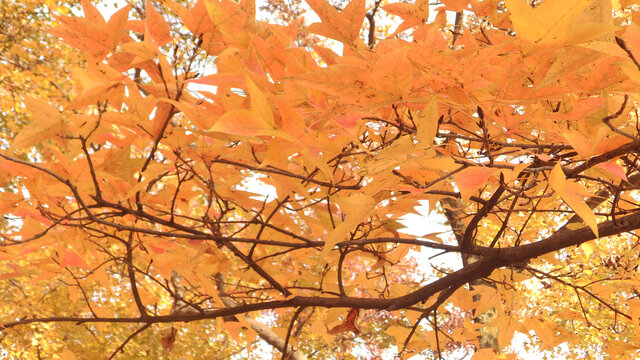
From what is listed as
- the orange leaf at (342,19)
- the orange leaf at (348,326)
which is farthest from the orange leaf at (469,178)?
the orange leaf at (348,326)

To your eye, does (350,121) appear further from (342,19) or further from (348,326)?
(348,326)

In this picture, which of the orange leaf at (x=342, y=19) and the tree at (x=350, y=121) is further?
the orange leaf at (x=342, y=19)

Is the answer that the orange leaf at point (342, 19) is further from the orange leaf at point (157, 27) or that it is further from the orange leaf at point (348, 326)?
the orange leaf at point (348, 326)

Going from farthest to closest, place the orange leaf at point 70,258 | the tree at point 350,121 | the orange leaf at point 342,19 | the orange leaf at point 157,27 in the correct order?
the orange leaf at point 70,258, the orange leaf at point 157,27, the orange leaf at point 342,19, the tree at point 350,121

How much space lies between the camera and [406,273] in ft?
33.8

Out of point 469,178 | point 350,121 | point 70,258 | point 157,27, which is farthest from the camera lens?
point 70,258

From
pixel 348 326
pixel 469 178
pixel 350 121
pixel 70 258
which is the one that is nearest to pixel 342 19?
pixel 350 121

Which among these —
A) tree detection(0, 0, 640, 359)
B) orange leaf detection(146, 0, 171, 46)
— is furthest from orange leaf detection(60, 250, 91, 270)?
orange leaf detection(146, 0, 171, 46)

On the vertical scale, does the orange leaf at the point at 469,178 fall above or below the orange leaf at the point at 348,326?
below

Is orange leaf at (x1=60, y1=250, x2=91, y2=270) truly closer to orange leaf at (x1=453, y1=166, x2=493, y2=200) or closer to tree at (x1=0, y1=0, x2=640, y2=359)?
tree at (x1=0, y1=0, x2=640, y2=359)

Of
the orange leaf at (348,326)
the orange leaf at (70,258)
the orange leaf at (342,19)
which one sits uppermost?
the orange leaf at (70,258)

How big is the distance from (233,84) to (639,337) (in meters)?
1.43

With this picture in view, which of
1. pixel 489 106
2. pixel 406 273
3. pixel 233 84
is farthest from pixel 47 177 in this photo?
pixel 406 273

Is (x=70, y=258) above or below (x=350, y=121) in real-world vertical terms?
above
